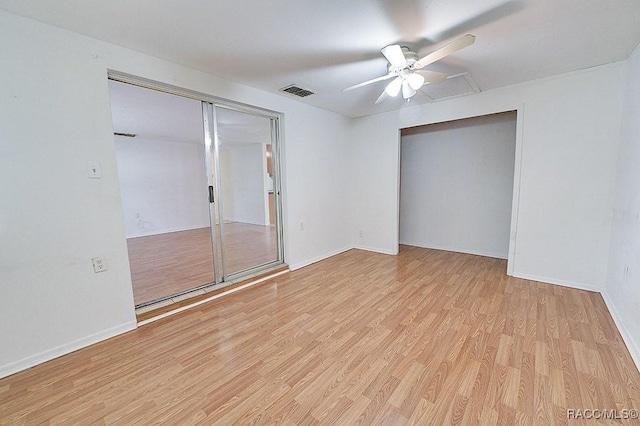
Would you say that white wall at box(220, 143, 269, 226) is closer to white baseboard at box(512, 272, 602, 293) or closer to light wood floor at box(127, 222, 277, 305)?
light wood floor at box(127, 222, 277, 305)

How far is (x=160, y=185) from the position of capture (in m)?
6.05

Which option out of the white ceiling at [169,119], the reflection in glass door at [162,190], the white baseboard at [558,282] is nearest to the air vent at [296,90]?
the white ceiling at [169,119]

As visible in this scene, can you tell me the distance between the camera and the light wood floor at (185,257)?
9.63 feet

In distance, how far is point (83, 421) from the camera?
1.33m

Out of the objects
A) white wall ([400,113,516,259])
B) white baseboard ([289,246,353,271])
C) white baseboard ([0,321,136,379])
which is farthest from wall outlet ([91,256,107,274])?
white wall ([400,113,516,259])

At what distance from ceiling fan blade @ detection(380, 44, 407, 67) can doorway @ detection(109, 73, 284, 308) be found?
5.70 feet

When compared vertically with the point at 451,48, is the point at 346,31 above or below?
above

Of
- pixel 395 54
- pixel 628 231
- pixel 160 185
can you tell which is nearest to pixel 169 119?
pixel 160 185

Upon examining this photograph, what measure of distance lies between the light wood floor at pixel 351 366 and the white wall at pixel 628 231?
14 centimetres

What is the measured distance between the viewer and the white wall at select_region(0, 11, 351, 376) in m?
1.67

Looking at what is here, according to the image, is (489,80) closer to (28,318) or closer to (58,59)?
(58,59)

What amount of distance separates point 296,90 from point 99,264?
260 cm

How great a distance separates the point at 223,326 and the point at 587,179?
12.6 feet

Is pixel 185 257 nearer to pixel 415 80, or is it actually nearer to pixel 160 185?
pixel 160 185
